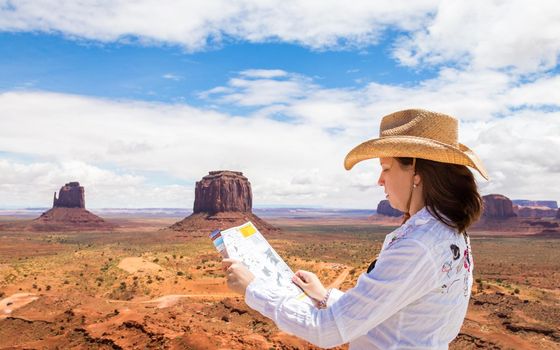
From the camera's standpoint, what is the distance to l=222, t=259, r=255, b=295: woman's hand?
1859 mm

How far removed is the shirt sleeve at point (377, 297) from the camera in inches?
57.6

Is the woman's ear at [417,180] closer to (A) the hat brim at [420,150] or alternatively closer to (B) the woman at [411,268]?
(B) the woman at [411,268]

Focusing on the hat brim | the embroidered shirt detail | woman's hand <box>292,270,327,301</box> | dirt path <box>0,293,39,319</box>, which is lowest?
dirt path <box>0,293,39,319</box>

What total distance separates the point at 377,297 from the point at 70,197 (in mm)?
116572

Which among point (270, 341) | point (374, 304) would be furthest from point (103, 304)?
point (374, 304)

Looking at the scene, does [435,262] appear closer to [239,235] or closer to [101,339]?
[239,235]

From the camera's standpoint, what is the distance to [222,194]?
278ft

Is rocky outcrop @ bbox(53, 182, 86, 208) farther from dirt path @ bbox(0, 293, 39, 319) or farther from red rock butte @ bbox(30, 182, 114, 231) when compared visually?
dirt path @ bbox(0, 293, 39, 319)

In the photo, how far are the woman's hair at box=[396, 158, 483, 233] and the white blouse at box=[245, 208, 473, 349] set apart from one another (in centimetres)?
6

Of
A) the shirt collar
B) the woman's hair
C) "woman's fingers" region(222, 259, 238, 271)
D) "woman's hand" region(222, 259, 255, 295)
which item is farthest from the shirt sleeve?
"woman's fingers" region(222, 259, 238, 271)

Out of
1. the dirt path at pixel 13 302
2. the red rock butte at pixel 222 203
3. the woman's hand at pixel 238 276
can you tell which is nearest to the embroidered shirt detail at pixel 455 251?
the woman's hand at pixel 238 276

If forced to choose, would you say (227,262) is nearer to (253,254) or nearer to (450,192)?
(253,254)

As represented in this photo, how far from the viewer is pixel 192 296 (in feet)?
66.8

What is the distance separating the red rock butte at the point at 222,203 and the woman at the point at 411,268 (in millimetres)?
75294
